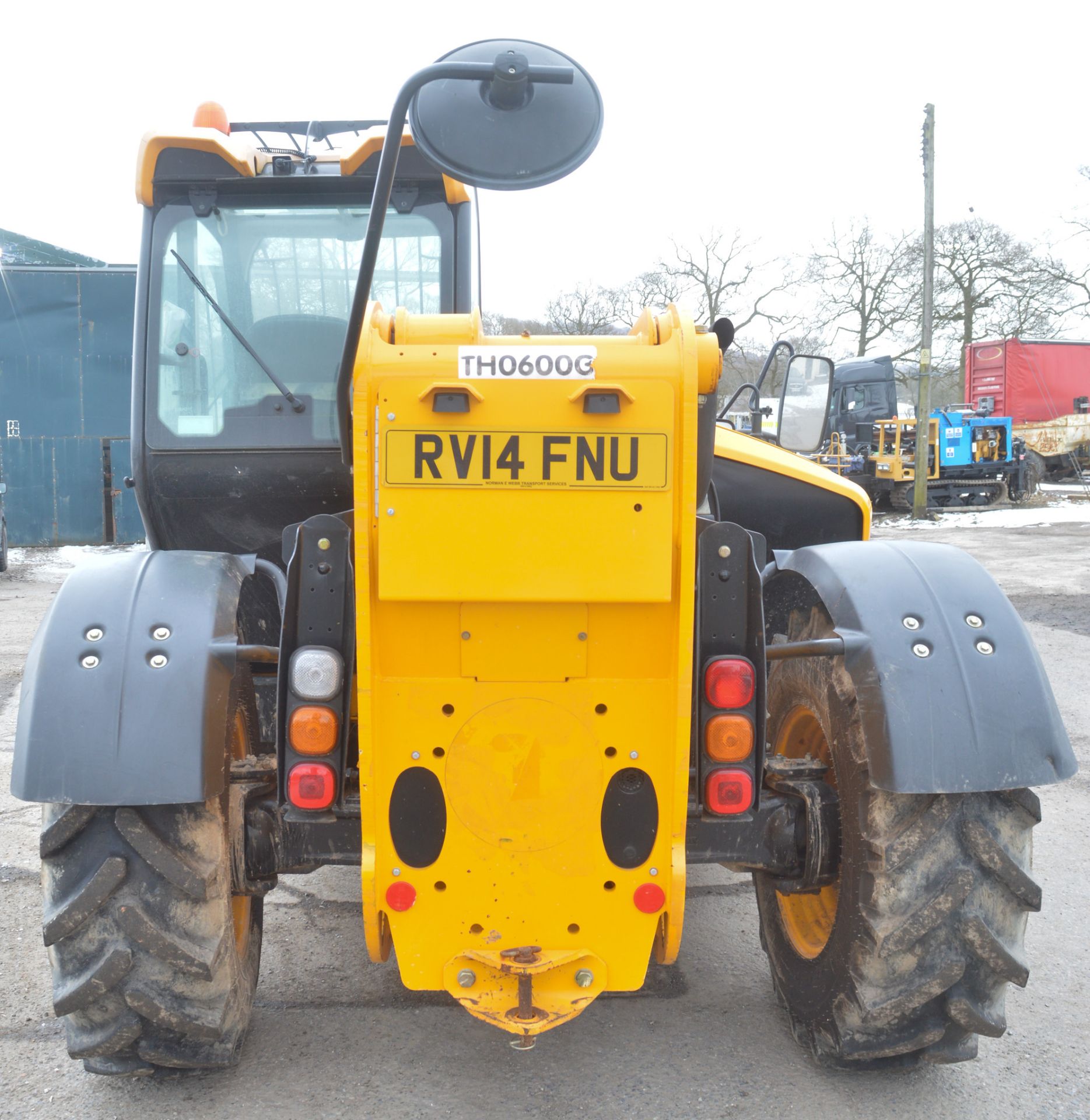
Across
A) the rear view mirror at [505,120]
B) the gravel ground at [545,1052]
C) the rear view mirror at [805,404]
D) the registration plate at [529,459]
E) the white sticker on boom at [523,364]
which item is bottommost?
the gravel ground at [545,1052]

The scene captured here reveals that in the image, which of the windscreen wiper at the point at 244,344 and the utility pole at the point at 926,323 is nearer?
the windscreen wiper at the point at 244,344

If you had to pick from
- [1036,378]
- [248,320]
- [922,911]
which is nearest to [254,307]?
[248,320]

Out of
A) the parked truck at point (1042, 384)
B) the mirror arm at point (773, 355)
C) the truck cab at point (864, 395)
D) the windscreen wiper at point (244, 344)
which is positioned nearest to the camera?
the mirror arm at point (773, 355)

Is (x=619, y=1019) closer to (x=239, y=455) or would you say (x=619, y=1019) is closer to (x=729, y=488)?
(x=729, y=488)

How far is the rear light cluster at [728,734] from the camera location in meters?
2.35

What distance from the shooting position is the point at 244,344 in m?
3.42

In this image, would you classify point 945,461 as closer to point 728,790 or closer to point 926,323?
point 926,323

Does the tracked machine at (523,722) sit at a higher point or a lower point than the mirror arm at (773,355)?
lower

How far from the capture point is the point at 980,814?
95.0 inches

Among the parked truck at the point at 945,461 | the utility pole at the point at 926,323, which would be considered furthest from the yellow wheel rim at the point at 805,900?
the parked truck at the point at 945,461

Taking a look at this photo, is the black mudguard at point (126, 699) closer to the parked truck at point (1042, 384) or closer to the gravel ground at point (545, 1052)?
the gravel ground at point (545, 1052)

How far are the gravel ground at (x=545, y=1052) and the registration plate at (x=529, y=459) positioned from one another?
1572mm

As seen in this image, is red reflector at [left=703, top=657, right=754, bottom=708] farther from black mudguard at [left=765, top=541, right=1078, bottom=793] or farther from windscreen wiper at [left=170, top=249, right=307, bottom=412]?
windscreen wiper at [left=170, top=249, right=307, bottom=412]

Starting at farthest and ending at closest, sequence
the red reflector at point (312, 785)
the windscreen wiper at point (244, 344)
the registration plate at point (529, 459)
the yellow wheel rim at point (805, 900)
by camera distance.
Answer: the windscreen wiper at point (244, 344)
the yellow wheel rim at point (805, 900)
the red reflector at point (312, 785)
the registration plate at point (529, 459)
